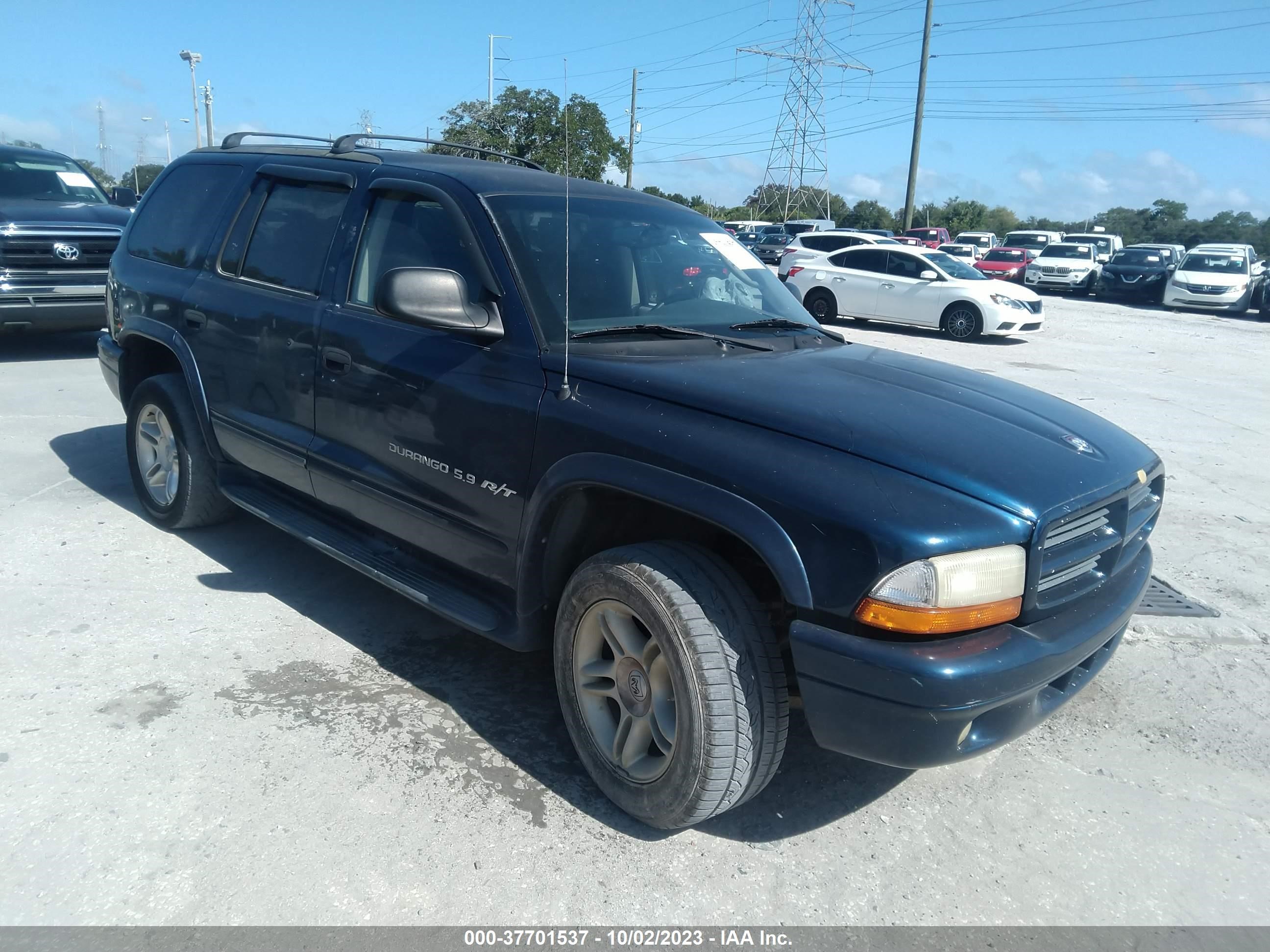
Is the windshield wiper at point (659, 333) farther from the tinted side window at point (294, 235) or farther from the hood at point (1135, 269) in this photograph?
the hood at point (1135, 269)

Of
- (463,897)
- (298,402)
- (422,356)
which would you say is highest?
(422,356)

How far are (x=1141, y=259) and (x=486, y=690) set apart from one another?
29.1 metres

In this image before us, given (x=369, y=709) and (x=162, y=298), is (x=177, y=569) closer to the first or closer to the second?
(x=162, y=298)

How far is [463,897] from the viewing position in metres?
2.50

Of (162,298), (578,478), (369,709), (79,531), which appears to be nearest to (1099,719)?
(578,478)

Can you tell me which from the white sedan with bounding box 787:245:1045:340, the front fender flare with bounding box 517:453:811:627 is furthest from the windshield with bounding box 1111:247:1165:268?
the front fender flare with bounding box 517:453:811:627

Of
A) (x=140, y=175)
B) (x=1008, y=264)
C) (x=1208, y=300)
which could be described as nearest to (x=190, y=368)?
(x=1208, y=300)

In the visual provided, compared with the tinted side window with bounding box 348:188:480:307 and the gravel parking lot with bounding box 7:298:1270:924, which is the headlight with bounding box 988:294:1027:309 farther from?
the tinted side window with bounding box 348:188:480:307

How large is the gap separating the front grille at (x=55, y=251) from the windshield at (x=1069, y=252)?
27362 millimetres

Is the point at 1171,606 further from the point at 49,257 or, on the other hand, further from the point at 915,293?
the point at 915,293

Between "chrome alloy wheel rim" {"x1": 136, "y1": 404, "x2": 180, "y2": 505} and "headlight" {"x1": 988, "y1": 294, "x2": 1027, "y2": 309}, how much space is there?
45.7ft

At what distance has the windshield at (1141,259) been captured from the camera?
1065 inches

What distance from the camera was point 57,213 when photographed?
928 cm
